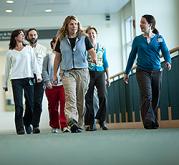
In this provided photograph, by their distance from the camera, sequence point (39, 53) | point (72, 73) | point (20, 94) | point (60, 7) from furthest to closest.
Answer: point (60, 7), point (39, 53), point (20, 94), point (72, 73)

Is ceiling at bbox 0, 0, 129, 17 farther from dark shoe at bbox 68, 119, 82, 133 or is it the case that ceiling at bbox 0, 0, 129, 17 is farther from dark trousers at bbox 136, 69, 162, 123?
dark shoe at bbox 68, 119, 82, 133

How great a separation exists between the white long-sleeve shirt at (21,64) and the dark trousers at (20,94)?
9 centimetres

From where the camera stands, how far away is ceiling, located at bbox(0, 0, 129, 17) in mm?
17141

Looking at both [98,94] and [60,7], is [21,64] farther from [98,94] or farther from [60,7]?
[60,7]

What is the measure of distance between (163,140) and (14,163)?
1.63 metres

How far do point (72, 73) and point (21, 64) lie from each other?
110cm

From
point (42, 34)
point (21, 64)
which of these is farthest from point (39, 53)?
point (42, 34)

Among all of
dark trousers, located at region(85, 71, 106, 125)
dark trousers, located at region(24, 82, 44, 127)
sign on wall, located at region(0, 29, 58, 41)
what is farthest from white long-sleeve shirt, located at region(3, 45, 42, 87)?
sign on wall, located at region(0, 29, 58, 41)

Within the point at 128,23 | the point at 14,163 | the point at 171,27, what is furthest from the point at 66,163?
the point at 128,23

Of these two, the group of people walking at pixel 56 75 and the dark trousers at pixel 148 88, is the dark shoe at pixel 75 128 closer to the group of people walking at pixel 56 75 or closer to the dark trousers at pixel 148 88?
the group of people walking at pixel 56 75

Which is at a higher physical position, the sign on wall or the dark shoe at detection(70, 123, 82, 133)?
the sign on wall

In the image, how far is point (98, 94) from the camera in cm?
811

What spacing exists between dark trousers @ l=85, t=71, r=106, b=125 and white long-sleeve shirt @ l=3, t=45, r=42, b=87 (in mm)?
922

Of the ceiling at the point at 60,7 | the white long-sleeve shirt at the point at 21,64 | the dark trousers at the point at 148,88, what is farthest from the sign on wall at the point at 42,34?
the dark trousers at the point at 148,88
